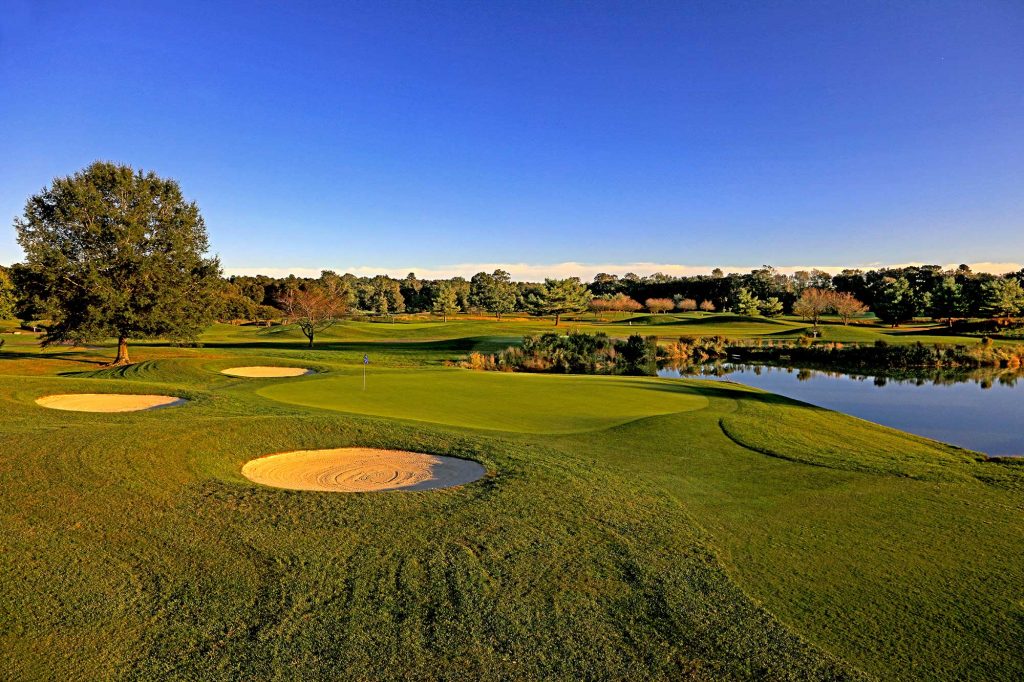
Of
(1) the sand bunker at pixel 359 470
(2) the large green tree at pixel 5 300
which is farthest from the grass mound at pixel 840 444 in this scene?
(2) the large green tree at pixel 5 300

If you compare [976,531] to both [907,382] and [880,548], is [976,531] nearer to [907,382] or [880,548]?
[880,548]

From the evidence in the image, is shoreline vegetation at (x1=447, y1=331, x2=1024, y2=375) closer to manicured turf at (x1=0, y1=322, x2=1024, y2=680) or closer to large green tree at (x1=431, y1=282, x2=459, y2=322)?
manicured turf at (x1=0, y1=322, x2=1024, y2=680)

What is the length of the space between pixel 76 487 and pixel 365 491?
12.3 feet

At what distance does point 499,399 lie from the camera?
17297 mm

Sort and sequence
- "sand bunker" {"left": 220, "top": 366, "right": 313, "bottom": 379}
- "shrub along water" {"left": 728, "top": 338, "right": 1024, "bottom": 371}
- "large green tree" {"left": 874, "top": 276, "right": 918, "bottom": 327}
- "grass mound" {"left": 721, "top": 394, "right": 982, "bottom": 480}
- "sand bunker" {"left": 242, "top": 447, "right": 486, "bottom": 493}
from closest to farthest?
"sand bunker" {"left": 242, "top": 447, "right": 486, "bottom": 493} < "grass mound" {"left": 721, "top": 394, "right": 982, "bottom": 480} < "sand bunker" {"left": 220, "top": 366, "right": 313, "bottom": 379} < "shrub along water" {"left": 728, "top": 338, "right": 1024, "bottom": 371} < "large green tree" {"left": 874, "top": 276, "right": 918, "bottom": 327}

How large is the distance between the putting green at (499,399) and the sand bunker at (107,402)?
2668 millimetres

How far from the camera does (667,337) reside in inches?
1992

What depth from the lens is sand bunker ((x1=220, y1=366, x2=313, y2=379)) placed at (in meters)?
23.8

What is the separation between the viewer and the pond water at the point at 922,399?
17.6 metres

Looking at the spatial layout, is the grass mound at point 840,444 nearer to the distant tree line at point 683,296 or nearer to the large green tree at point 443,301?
the distant tree line at point 683,296

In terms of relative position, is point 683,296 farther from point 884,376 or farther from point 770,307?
point 884,376

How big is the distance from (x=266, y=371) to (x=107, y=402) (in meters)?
8.74

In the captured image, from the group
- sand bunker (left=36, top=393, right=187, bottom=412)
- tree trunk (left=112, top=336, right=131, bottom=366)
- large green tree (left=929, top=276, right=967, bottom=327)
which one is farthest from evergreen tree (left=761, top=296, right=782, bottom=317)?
sand bunker (left=36, top=393, right=187, bottom=412)

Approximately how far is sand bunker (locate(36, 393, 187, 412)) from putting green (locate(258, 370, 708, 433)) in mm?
2668
